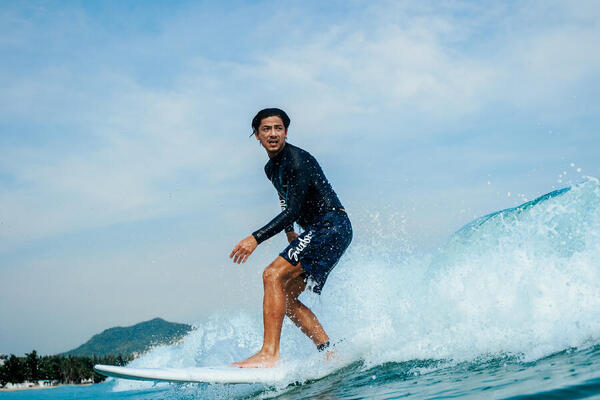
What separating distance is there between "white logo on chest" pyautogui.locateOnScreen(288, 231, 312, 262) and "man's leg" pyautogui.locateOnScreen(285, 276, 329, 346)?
16.0 inches

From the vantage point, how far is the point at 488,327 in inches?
166

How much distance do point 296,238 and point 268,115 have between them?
132 cm

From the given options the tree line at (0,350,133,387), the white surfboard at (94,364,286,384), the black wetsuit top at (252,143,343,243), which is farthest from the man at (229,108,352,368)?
the tree line at (0,350,133,387)

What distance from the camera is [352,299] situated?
6398 mm

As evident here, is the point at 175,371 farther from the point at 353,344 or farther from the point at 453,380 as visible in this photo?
the point at 453,380

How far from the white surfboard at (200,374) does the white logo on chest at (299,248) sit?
1050 millimetres

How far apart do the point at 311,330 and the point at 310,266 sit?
82cm

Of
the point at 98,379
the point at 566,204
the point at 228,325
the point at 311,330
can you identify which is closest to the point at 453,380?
the point at 311,330

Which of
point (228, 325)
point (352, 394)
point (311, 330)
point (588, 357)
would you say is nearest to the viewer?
point (588, 357)

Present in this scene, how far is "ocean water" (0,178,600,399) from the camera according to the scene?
10.7 ft

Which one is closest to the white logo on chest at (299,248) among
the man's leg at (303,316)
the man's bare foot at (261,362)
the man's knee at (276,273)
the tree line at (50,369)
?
the man's knee at (276,273)

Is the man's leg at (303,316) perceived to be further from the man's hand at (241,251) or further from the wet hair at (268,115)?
the wet hair at (268,115)

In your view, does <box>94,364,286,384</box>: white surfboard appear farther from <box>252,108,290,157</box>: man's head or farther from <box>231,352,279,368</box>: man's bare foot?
<box>252,108,290,157</box>: man's head

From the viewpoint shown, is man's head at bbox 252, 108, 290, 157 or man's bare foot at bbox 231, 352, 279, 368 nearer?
man's bare foot at bbox 231, 352, 279, 368
